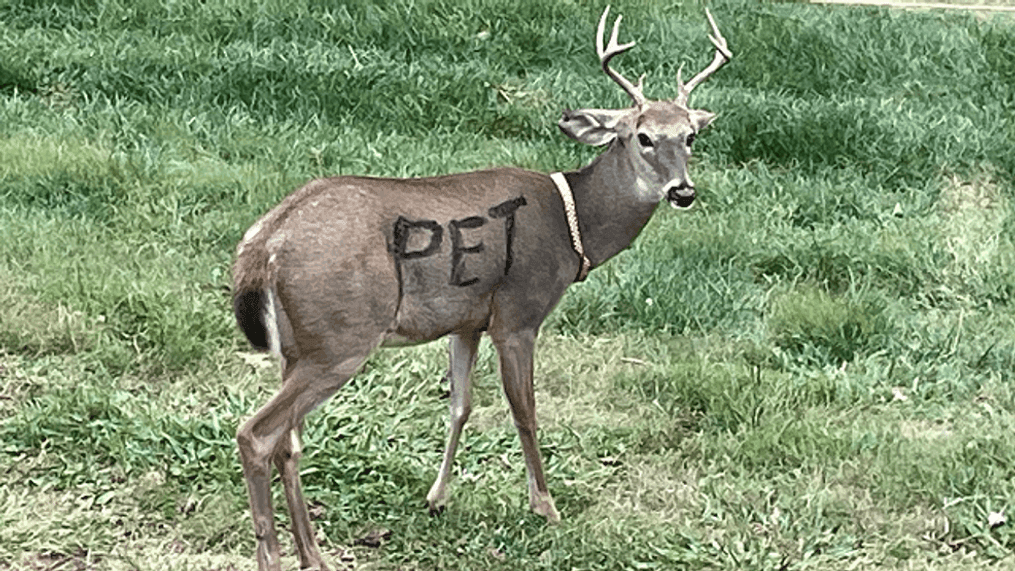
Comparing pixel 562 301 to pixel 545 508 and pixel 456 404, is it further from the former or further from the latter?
pixel 545 508

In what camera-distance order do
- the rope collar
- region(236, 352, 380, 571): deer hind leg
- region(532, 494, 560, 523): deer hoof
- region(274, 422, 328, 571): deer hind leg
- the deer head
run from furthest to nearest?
region(532, 494, 560, 523): deer hoof < the rope collar < the deer head < region(274, 422, 328, 571): deer hind leg < region(236, 352, 380, 571): deer hind leg

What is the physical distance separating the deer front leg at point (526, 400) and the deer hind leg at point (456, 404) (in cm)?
21

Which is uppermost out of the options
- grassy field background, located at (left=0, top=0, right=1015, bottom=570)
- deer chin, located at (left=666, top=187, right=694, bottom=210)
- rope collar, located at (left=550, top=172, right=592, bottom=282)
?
deer chin, located at (left=666, top=187, right=694, bottom=210)

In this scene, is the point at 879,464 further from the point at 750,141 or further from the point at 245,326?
the point at 750,141

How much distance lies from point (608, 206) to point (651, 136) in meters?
0.39

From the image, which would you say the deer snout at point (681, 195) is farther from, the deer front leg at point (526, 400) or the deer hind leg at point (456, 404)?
the deer hind leg at point (456, 404)

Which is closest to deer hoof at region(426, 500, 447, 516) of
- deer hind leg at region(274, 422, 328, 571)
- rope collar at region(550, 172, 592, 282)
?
deer hind leg at region(274, 422, 328, 571)

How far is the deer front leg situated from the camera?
19.1 ft

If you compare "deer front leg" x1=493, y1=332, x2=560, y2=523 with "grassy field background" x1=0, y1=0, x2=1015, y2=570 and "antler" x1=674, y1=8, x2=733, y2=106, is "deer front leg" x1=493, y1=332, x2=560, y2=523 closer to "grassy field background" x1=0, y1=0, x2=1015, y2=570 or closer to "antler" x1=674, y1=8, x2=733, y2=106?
"grassy field background" x1=0, y1=0, x2=1015, y2=570

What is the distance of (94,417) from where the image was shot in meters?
6.71

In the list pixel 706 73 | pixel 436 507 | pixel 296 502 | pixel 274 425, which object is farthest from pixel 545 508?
pixel 706 73

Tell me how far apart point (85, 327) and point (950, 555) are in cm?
393

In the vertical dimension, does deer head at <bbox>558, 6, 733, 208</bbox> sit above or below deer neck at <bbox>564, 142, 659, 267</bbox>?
above

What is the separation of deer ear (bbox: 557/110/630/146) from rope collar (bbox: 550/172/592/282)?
9.7 inches
